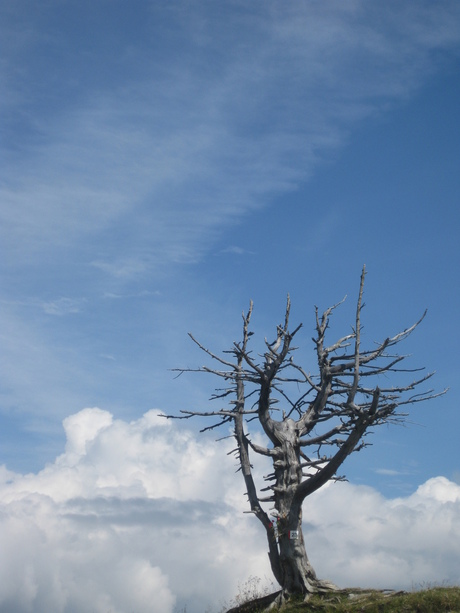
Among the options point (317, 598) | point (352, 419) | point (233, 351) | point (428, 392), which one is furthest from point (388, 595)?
point (233, 351)

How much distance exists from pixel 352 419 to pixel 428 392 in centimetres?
294

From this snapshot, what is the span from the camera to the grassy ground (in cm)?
1700

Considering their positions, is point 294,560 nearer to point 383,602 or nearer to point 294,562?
point 294,562

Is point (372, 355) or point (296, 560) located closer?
point (296, 560)

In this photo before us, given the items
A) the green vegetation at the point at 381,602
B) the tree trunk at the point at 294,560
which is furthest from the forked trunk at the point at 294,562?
the green vegetation at the point at 381,602

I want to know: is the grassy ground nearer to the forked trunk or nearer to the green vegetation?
the green vegetation

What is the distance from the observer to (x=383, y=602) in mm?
17672

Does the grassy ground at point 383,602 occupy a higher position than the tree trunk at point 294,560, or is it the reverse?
the tree trunk at point 294,560

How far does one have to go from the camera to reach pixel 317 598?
18953 millimetres

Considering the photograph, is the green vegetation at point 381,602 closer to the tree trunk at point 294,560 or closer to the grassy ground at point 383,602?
the grassy ground at point 383,602

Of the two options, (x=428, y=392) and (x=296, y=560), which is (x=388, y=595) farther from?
(x=428, y=392)

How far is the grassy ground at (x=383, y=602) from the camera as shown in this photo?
17.0 meters

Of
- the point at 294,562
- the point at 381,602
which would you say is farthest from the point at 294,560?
the point at 381,602

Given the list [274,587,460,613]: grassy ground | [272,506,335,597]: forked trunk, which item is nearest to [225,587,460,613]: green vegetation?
[274,587,460,613]: grassy ground
